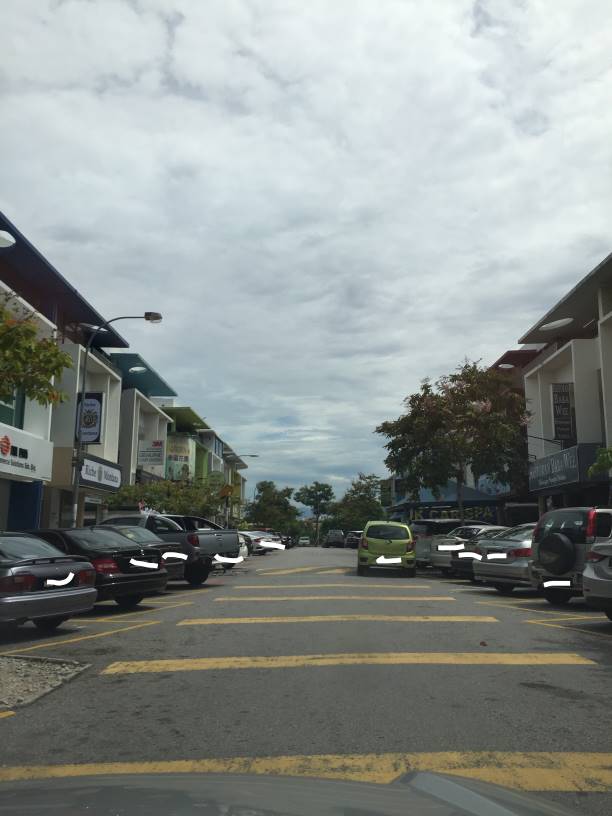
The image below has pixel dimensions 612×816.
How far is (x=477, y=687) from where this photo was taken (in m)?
6.88

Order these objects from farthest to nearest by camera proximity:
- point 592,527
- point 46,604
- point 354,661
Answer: point 592,527 → point 46,604 → point 354,661

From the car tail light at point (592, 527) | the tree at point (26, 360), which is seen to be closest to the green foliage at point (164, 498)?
the tree at point (26, 360)

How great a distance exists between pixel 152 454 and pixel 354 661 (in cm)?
3799

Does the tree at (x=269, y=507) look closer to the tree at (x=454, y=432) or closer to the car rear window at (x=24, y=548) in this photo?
the tree at (x=454, y=432)

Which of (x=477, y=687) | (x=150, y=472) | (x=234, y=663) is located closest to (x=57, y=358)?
(x=234, y=663)

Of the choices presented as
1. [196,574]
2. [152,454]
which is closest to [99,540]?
[196,574]

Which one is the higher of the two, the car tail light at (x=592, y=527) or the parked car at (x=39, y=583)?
the car tail light at (x=592, y=527)

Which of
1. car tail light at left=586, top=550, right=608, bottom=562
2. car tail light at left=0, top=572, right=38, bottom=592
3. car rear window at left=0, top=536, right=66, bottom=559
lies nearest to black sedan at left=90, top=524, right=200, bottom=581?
car rear window at left=0, top=536, right=66, bottom=559

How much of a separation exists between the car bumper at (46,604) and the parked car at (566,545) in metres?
7.56

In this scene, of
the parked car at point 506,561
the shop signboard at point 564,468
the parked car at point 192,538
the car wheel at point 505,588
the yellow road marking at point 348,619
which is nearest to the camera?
the yellow road marking at point 348,619

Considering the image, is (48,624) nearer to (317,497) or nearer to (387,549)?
(387,549)

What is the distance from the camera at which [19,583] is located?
9312 millimetres

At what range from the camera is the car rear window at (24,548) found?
982 cm

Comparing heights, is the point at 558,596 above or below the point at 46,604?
below
